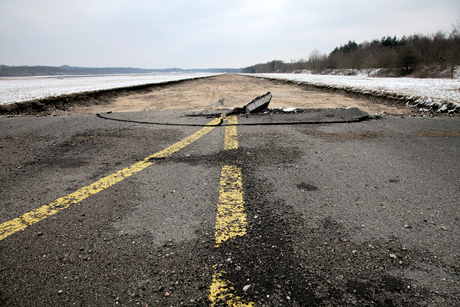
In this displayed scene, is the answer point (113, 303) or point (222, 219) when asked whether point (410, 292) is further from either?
point (113, 303)

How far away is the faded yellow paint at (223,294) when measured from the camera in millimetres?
1349

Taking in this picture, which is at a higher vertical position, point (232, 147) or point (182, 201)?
point (232, 147)

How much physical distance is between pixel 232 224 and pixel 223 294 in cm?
70

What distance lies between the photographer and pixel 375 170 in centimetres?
319

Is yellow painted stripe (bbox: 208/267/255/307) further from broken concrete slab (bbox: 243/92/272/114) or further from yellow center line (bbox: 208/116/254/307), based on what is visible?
broken concrete slab (bbox: 243/92/272/114)

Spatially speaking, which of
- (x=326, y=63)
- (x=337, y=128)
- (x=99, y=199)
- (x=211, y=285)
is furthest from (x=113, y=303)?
(x=326, y=63)

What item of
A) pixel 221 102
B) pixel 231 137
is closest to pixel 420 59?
pixel 221 102

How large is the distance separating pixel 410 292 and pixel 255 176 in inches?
75.0

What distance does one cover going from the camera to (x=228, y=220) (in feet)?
6.97

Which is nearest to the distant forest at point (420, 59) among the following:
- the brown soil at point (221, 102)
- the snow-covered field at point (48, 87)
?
the brown soil at point (221, 102)

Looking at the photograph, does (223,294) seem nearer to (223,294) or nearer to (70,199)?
(223,294)

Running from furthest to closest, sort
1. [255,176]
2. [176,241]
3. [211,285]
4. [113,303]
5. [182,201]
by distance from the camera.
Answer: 1. [255,176]
2. [182,201]
3. [176,241]
4. [211,285]
5. [113,303]

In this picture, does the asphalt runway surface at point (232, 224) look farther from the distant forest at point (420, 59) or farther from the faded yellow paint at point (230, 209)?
the distant forest at point (420, 59)

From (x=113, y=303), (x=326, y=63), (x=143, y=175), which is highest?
(x=326, y=63)
